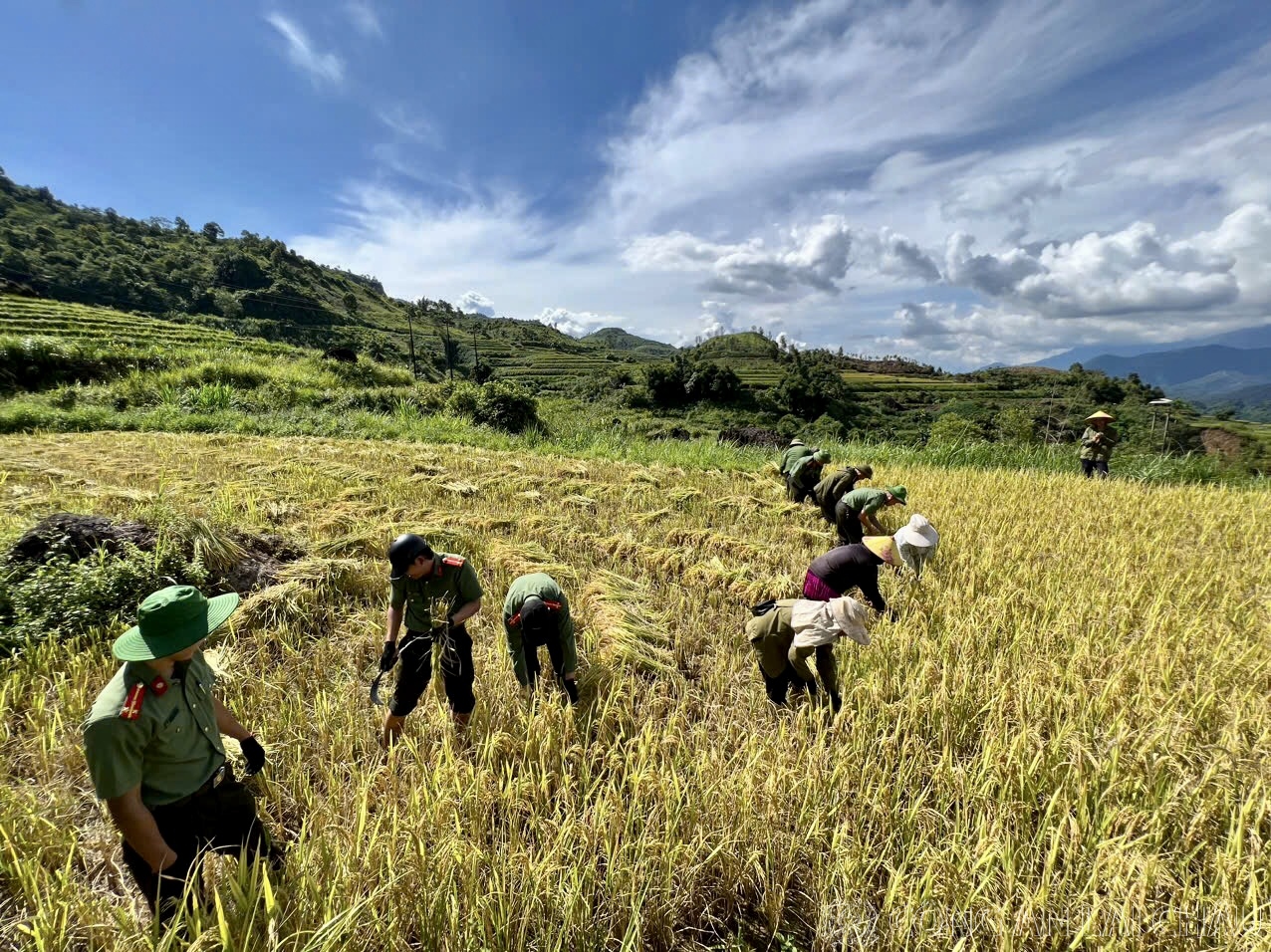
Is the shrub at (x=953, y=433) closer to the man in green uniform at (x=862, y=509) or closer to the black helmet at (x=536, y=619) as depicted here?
the man in green uniform at (x=862, y=509)

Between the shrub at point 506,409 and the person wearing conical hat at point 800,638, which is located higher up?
the shrub at point 506,409

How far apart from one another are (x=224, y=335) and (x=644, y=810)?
4323 centimetres

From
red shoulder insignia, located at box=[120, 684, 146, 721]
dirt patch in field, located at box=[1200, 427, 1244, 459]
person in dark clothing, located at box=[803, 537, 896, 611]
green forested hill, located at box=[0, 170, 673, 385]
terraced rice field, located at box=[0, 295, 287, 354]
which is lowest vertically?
dirt patch in field, located at box=[1200, 427, 1244, 459]

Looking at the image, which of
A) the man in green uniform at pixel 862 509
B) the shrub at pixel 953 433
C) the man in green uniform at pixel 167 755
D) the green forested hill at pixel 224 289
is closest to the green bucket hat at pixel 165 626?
the man in green uniform at pixel 167 755

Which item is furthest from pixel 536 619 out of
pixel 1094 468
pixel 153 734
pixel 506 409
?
pixel 506 409

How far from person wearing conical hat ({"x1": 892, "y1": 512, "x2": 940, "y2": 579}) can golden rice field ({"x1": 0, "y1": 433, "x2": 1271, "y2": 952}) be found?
45cm

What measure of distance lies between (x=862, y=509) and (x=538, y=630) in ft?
12.0

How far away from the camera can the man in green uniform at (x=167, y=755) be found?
144cm

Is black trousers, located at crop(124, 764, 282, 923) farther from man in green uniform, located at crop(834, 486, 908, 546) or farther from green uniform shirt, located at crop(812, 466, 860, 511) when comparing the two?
green uniform shirt, located at crop(812, 466, 860, 511)

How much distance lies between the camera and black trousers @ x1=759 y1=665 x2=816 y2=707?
9.03ft

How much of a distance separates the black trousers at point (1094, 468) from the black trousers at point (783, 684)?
362 inches

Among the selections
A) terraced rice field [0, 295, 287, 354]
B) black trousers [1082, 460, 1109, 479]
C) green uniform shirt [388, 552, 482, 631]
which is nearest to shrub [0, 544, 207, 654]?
green uniform shirt [388, 552, 482, 631]

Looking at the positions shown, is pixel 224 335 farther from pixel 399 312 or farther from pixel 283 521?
pixel 399 312

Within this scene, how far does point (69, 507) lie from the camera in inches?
187
